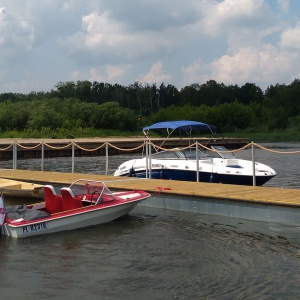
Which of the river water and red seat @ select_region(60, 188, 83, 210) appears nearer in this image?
the river water

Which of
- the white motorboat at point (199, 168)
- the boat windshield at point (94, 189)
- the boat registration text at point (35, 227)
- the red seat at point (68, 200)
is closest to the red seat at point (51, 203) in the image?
the red seat at point (68, 200)

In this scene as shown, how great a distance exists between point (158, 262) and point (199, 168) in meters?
10.4

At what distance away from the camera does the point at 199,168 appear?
813 inches

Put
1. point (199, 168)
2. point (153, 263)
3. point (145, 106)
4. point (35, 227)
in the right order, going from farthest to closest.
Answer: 1. point (145, 106)
2. point (199, 168)
3. point (35, 227)
4. point (153, 263)

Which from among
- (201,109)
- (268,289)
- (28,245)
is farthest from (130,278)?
(201,109)

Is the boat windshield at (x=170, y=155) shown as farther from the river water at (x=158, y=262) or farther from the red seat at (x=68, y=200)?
the red seat at (x=68, y=200)

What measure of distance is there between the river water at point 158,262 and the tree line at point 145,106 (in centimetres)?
6606

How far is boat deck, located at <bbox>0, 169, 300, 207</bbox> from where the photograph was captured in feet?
45.9

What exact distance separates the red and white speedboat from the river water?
0.23m

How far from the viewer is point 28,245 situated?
475 inches

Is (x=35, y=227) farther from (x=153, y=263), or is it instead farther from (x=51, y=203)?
(x=153, y=263)

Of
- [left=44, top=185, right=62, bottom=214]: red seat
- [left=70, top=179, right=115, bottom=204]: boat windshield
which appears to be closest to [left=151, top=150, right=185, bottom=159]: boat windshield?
[left=70, top=179, right=115, bottom=204]: boat windshield

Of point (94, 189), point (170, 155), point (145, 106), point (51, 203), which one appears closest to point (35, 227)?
point (51, 203)

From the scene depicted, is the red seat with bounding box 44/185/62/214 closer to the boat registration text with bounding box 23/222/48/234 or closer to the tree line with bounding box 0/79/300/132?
the boat registration text with bounding box 23/222/48/234
